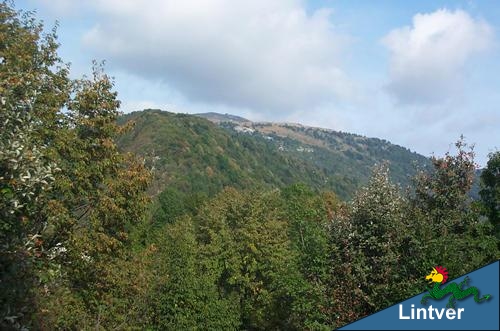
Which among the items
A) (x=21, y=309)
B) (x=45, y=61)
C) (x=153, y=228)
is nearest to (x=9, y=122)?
(x=21, y=309)

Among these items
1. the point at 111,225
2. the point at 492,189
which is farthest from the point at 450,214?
the point at 111,225

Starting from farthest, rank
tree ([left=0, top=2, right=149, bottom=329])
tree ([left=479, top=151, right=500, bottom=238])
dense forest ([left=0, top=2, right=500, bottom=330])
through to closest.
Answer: tree ([left=479, top=151, right=500, bottom=238]) → tree ([left=0, top=2, right=149, bottom=329]) → dense forest ([left=0, top=2, right=500, bottom=330])

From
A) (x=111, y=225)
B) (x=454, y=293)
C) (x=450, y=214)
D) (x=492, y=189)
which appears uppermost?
(x=492, y=189)

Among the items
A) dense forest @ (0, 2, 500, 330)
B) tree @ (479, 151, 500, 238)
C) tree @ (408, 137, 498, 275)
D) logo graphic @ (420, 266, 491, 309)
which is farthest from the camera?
tree @ (479, 151, 500, 238)

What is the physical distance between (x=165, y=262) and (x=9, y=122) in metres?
28.9

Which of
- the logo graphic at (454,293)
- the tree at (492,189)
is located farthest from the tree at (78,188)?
the tree at (492,189)

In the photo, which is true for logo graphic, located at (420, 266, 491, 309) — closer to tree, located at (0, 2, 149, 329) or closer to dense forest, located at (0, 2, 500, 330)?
dense forest, located at (0, 2, 500, 330)

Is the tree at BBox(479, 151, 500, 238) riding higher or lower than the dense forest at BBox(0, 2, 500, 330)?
higher

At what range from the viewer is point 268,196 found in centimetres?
6544

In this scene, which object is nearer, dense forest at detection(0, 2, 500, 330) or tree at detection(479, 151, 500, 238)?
dense forest at detection(0, 2, 500, 330)

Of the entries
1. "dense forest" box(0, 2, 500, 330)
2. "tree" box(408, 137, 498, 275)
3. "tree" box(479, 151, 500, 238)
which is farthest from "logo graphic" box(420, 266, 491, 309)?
"tree" box(479, 151, 500, 238)

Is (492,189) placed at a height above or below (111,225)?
above

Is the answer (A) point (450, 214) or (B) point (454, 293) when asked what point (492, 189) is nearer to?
(A) point (450, 214)

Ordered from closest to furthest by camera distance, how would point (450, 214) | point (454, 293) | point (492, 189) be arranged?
point (454, 293) < point (450, 214) < point (492, 189)
